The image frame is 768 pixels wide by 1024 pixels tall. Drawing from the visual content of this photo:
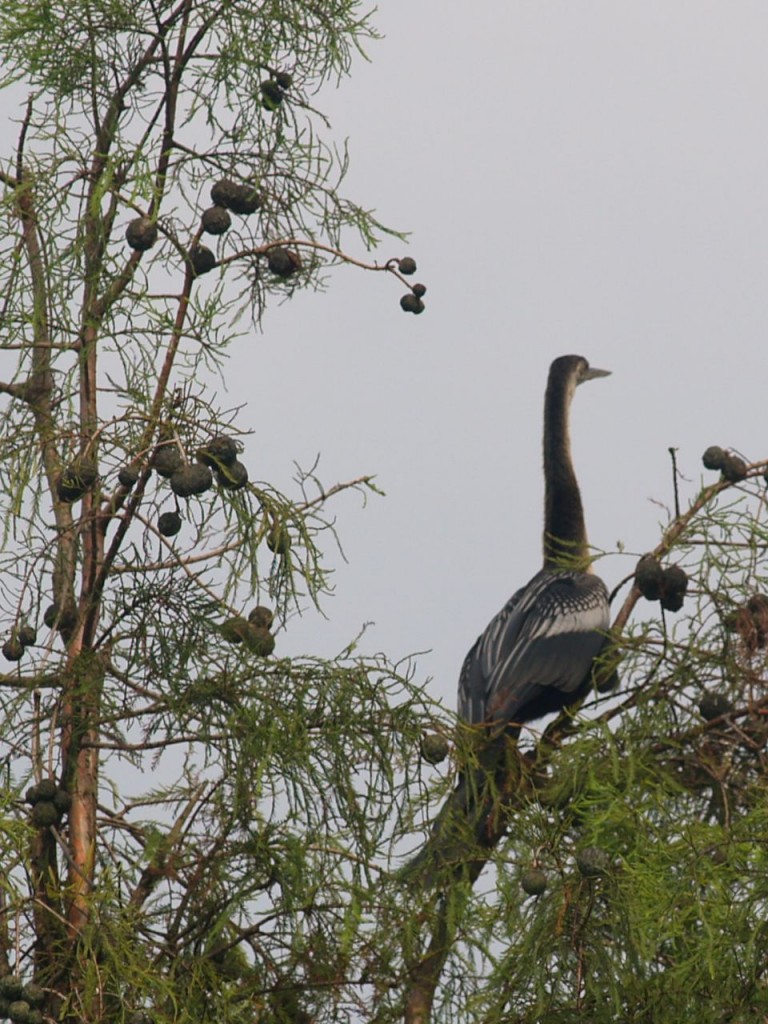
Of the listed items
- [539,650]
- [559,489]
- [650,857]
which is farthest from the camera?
[559,489]

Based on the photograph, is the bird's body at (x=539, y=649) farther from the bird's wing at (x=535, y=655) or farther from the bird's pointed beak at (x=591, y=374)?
the bird's pointed beak at (x=591, y=374)

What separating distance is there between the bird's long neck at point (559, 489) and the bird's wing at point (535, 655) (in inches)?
16.0

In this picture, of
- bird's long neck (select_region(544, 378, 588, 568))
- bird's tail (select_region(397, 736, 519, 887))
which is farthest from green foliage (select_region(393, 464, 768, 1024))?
bird's long neck (select_region(544, 378, 588, 568))

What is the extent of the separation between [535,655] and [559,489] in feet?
4.35

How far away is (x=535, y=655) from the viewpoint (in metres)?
6.69

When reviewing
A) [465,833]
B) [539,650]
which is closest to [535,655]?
[539,650]

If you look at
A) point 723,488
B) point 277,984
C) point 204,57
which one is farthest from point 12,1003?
point 204,57

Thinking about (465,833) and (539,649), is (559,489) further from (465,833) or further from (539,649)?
(465,833)

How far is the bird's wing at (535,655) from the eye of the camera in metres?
6.60

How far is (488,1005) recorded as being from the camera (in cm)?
485

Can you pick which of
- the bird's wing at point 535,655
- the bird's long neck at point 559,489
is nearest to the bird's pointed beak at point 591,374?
the bird's long neck at point 559,489

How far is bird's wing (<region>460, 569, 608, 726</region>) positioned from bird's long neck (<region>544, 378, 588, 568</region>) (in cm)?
41

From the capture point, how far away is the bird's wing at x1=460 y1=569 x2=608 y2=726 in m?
6.60

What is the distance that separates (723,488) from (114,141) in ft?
6.86
